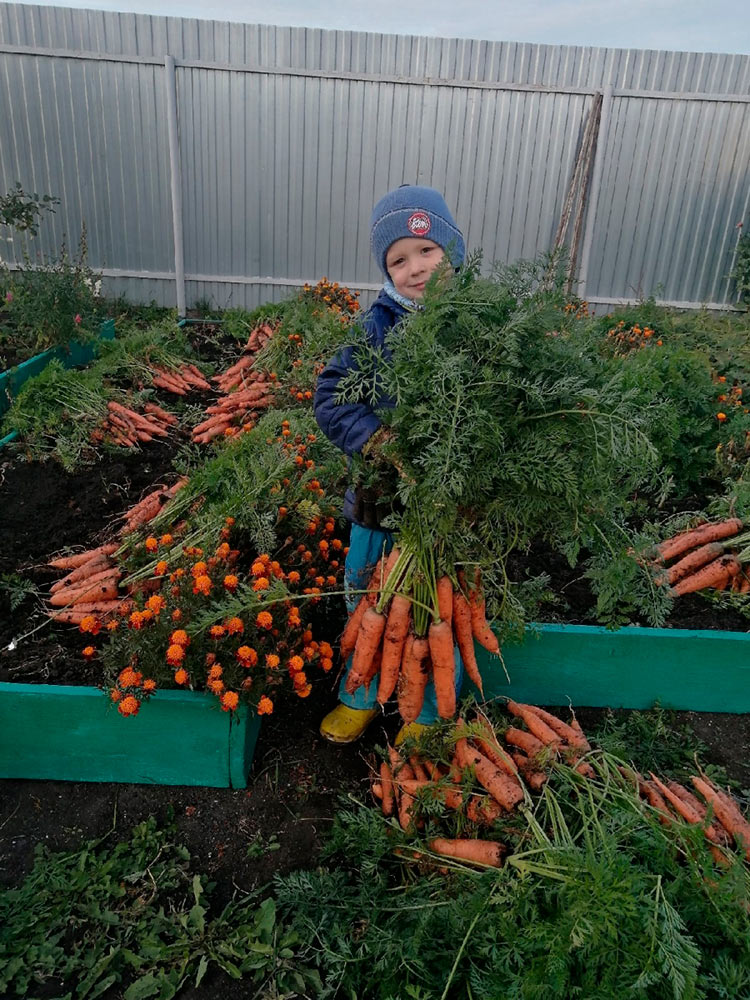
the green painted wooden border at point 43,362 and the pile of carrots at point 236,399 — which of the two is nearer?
the pile of carrots at point 236,399

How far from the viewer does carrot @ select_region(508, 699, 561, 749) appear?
2.15 m

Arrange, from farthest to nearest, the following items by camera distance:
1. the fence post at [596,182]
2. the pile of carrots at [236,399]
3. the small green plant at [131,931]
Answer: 1. the fence post at [596,182]
2. the pile of carrots at [236,399]
3. the small green plant at [131,931]

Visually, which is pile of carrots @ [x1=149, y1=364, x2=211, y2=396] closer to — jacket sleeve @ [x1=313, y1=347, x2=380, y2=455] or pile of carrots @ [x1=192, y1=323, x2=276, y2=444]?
pile of carrots @ [x1=192, y1=323, x2=276, y2=444]

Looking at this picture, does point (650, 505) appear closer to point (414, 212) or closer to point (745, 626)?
point (745, 626)

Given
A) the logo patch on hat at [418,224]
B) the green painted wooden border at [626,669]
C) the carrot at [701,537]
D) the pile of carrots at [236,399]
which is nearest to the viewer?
the logo patch on hat at [418,224]

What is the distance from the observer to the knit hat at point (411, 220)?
227 centimetres

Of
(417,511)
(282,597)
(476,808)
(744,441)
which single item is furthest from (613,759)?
(744,441)

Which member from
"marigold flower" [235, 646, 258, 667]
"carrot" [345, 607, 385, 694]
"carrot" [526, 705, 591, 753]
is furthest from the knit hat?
"carrot" [526, 705, 591, 753]

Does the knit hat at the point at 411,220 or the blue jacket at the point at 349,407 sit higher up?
the knit hat at the point at 411,220

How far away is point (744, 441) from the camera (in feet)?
12.8

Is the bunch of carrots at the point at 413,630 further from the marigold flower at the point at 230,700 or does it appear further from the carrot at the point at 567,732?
the marigold flower at the point at 230,700

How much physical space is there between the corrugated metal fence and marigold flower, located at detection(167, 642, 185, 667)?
758cm

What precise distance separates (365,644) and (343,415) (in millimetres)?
765

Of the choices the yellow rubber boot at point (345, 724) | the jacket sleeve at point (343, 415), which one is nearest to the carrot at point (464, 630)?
the yellow rubber boot at point (345, 724)
